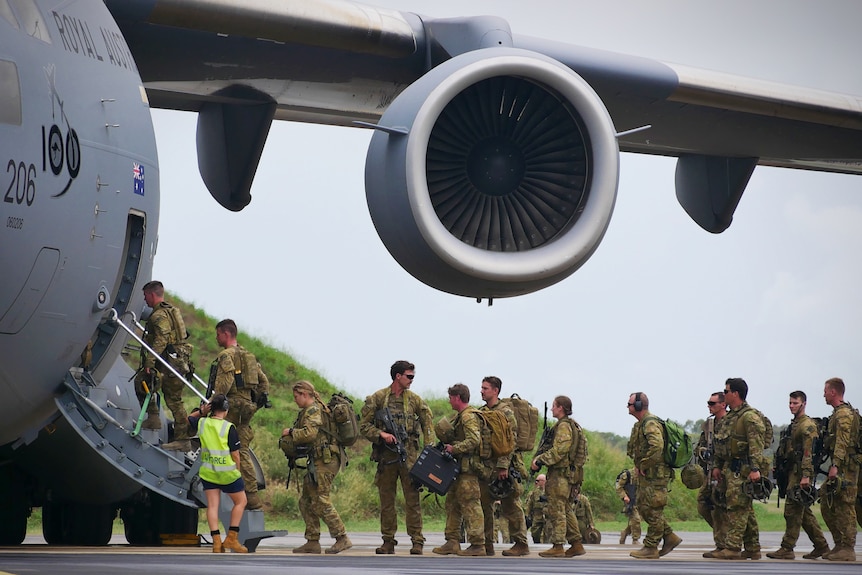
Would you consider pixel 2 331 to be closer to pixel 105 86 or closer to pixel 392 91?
pixel 105 86

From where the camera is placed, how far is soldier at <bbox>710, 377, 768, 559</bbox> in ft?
36.3

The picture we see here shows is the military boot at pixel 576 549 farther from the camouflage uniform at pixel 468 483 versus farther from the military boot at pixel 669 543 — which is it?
the camouflage uniform at pixel 468 483

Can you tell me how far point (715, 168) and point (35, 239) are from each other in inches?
253

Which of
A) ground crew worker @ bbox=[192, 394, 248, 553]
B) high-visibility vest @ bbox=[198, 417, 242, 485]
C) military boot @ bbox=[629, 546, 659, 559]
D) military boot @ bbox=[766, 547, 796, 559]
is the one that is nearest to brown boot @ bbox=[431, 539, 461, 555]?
military boot @ bbox=[629, 546, 659, 559]

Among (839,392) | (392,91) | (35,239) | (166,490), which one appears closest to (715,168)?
(839,392)

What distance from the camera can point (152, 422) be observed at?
10141 millimetres

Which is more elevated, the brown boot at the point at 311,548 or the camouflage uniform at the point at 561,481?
the camouflage uniform at the point at 561,481

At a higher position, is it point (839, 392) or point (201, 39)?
point (201, 39)

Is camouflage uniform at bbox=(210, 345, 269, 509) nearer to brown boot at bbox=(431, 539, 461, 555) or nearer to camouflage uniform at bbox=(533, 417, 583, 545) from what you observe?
brown boot at bbox=(431, 539, 461, 555)

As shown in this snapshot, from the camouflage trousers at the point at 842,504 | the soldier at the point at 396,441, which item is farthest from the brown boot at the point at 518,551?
the camouflage trousers at the point at 842,504

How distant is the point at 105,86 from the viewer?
8688mm

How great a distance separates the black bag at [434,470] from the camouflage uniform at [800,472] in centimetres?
283

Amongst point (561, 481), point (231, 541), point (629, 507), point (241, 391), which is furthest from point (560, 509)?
point (629, 507)

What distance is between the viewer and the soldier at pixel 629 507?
53.6 feet
